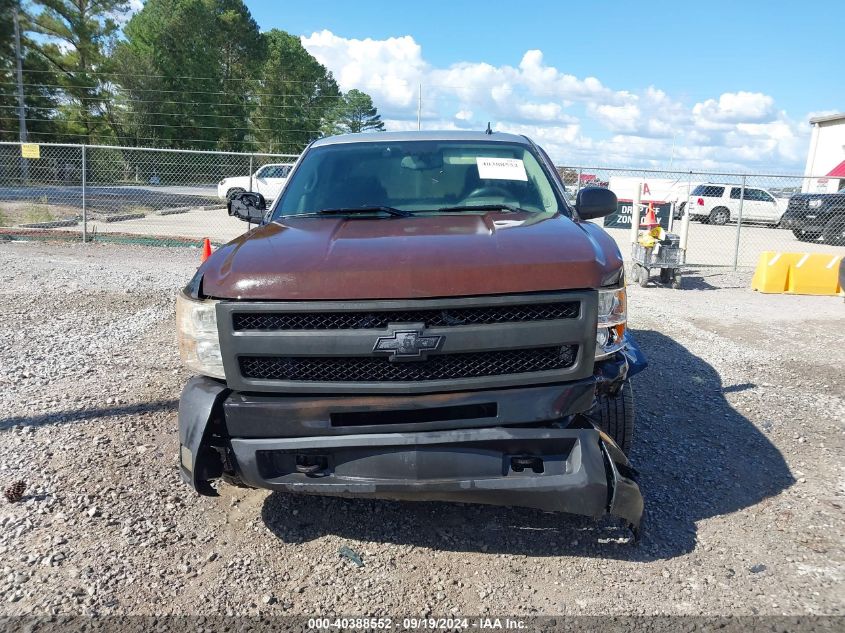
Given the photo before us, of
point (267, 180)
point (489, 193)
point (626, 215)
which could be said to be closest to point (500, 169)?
point (489, 193)

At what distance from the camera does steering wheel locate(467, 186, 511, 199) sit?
389cm

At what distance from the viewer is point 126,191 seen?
71.3ft

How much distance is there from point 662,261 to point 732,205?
17.9 m

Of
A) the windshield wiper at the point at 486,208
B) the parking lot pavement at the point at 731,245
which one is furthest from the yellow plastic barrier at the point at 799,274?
the windshield wiper at the point at 486,208

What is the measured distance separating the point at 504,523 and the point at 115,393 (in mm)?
3243

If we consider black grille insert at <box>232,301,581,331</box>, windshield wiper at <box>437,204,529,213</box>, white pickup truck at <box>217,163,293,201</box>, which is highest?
white pickup truck at <box>217,163,293,201</box>

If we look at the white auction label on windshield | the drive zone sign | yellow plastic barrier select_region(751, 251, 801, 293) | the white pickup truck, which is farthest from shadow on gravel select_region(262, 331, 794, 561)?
the white pickup truck

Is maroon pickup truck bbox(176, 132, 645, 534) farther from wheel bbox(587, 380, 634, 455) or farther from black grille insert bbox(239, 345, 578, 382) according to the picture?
wheel bbox(587, 380, 634, 455)

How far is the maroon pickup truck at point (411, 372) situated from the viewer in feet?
8.59

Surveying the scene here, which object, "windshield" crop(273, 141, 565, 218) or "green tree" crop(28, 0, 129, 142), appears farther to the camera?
"green tree" crop(28, 0, 129, 142)

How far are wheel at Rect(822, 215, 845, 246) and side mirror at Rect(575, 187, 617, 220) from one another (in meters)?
16.6

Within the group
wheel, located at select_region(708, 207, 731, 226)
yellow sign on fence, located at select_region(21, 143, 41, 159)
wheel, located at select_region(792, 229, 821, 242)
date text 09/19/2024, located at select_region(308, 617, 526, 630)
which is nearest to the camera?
date text 09/19/2024, located at select_region(308, 617, 526, 630)

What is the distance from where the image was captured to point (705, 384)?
18.4 ft

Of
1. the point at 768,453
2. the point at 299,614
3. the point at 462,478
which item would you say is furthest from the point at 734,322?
the point at 299,614
